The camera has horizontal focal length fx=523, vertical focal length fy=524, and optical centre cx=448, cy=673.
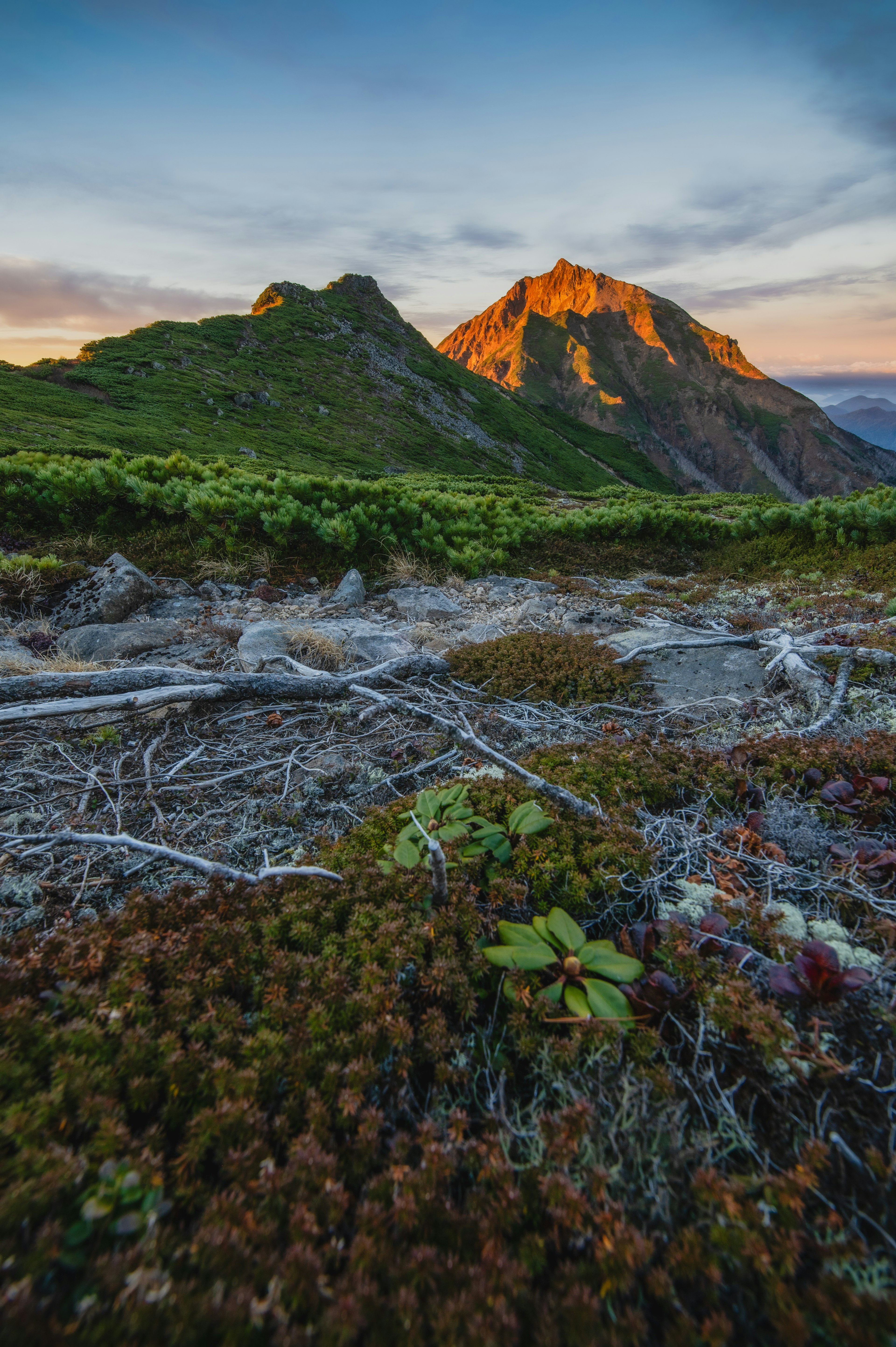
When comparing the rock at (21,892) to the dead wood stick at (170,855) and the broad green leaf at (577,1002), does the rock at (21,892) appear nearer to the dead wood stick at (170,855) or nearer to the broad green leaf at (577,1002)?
the dead wood stick at (170,855)

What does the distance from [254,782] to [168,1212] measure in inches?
97.7

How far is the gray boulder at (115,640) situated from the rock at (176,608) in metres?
0.93

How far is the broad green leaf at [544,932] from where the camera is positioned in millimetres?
2061

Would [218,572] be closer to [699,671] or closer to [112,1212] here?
[699,671]

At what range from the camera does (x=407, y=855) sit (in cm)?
240

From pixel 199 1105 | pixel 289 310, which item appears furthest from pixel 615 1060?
pixel 289 310

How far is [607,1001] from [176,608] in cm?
731

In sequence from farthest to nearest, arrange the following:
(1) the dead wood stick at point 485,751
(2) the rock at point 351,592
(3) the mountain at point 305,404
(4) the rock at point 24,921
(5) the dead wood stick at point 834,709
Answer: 1. (3) the mountain at point 305,404
2. (2) the rock at point 351,592
3. (5) the dead wood stick at point 834,709
4. (1) the dead wood stick at point 485,751
5. (4) the rock at point 24,921

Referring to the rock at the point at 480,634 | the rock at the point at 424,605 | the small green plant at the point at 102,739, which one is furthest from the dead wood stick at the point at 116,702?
the rock at the point at 424,605

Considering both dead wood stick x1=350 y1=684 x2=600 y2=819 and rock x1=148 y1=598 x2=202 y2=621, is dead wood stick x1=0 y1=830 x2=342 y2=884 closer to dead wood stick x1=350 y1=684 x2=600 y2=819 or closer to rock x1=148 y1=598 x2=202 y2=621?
dead wood stick x1=350 y1=684 x2=600 y2=819

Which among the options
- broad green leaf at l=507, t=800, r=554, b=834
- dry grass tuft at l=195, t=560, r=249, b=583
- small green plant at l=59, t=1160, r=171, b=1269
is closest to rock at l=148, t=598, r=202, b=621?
dry grass tuft at l=195, t=560, r=249, b=583

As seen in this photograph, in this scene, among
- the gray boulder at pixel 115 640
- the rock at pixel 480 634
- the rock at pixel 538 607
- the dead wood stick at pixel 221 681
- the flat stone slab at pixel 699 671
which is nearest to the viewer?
the dead wood stick at pixel 221 681

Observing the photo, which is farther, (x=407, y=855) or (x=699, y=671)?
(x=699, y=671)

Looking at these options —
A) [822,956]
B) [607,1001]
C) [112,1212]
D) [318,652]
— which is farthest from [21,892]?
[822,956]
